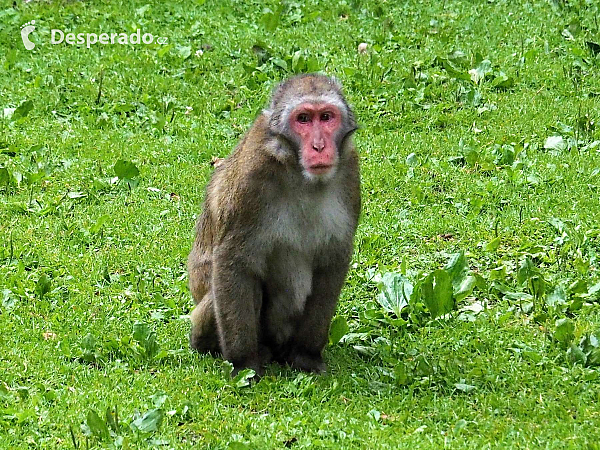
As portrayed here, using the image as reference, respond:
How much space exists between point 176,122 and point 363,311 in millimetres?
4413

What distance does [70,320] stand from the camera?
748 cm

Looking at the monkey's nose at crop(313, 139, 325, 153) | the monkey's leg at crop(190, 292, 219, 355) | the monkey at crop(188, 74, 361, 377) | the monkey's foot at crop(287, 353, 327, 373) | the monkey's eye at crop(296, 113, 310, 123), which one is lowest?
the monkey's foot at crop(287, 353, 327, 373)

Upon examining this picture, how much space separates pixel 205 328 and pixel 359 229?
2273 mm

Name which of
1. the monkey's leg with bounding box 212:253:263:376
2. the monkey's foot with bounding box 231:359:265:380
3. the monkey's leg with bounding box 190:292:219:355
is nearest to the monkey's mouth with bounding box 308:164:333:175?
the monkey's leg with bounding box 212:253:263:376

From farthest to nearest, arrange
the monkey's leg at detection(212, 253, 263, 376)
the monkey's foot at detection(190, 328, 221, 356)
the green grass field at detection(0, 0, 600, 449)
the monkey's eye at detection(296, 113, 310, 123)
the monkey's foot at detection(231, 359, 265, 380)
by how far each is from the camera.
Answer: the monkey's foot at detection(190, 328, 221, 356)
the monkey's foot at detection(231, 359, 265, 380)
the monkey's leg at detection(212, 253, 263, 376)
the monkey's eye at detection(296, 113, 310, 123)
the green grass field at detection(0, 0, 600, 449)

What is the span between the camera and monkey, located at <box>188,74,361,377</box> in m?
6.29

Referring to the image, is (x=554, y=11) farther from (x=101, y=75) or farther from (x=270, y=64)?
(x=101, y=75)

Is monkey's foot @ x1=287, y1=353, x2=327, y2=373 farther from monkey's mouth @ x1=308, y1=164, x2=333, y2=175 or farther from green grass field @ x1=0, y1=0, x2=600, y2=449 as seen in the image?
monkey's mouth @ x1=308, y1=164, x2=333, y2=175

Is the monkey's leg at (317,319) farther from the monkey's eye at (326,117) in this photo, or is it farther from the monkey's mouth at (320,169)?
the monkey's eye at (326,117)

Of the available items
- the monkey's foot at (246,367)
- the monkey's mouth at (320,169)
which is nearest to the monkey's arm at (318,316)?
the monkey's foot at (246,367)

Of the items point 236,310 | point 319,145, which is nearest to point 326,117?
point 319,145

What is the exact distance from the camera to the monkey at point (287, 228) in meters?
6.29

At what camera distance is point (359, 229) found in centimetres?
877

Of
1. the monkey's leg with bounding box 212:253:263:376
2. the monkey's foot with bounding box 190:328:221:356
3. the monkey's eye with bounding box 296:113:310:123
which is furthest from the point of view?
the monkey's foot with bounding box 190:328:221:356
